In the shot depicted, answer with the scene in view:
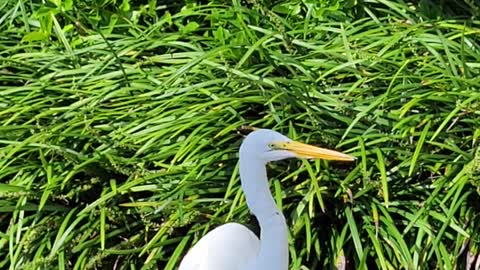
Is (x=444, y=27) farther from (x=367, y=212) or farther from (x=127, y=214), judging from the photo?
(x=127, y=214)

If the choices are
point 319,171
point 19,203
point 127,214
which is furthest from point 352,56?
point 19,203

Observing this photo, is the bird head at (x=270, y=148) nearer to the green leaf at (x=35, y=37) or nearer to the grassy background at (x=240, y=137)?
the grassy background at (x=240, y=137)

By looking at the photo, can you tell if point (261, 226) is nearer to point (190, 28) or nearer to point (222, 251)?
point (222, 251)

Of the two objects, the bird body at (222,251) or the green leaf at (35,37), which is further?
the green leaf at (35,37)

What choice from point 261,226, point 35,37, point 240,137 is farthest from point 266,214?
point 35,37

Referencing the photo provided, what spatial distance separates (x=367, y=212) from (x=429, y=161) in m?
0.25

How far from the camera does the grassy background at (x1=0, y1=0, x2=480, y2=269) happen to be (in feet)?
10.6

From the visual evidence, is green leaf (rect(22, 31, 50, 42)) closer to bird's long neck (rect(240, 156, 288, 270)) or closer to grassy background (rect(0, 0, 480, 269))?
grassy background (rect(0, 0, 480, 269))

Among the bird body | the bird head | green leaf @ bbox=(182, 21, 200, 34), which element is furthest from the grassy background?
the bird head

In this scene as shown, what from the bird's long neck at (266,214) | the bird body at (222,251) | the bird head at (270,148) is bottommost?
the bird body at (222,251)

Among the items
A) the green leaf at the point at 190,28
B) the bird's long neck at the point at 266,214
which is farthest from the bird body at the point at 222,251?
the green leaf at the point at 190,28

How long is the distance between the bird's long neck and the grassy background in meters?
0.25

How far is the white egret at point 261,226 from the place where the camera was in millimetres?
2875

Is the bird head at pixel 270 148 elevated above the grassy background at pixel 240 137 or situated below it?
above
